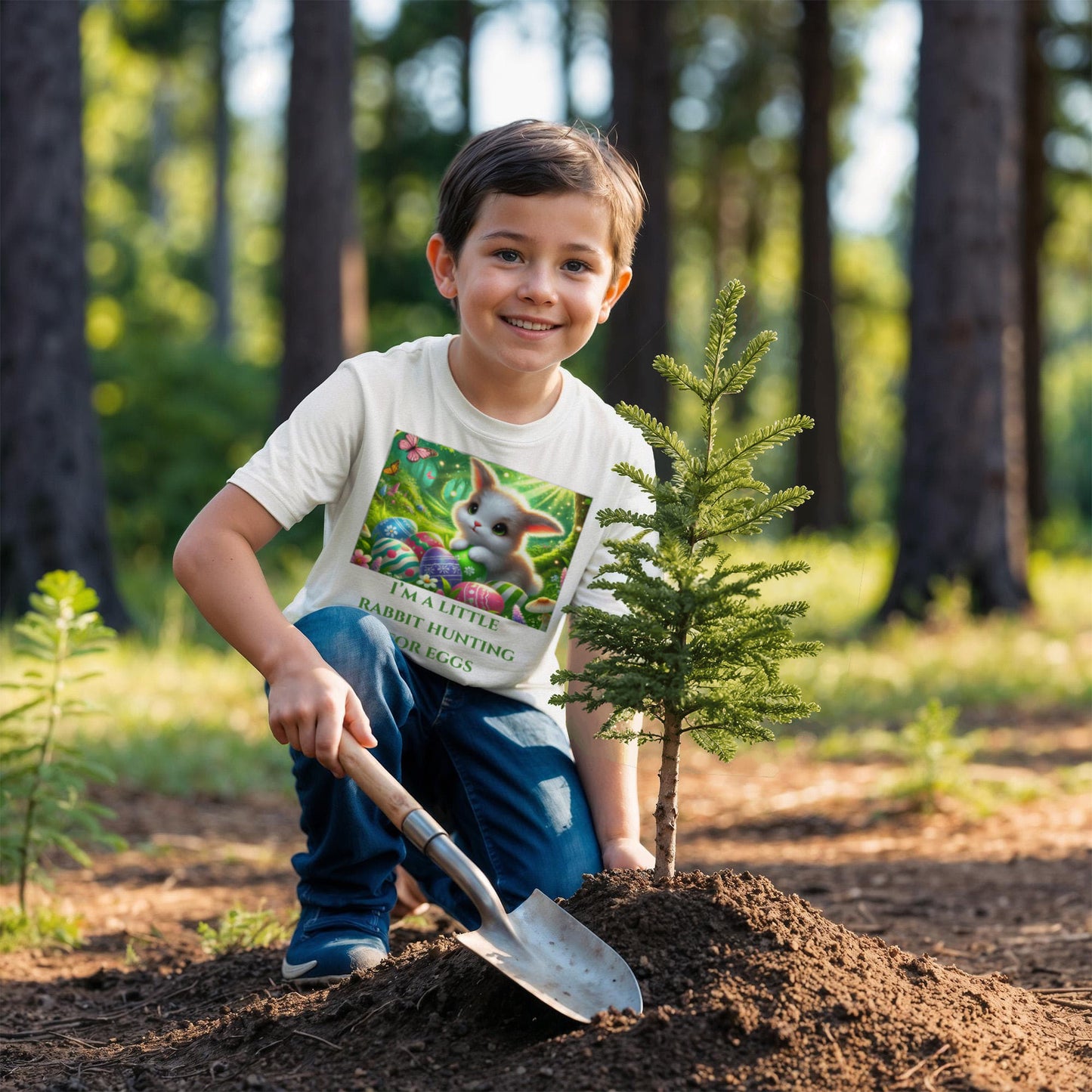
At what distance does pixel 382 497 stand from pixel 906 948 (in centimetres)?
162

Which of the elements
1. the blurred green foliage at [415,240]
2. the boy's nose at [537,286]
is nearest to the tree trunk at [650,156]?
the blurred green foliage at [415,240]

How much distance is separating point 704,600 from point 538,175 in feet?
3.04

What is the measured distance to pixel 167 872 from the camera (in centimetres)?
407

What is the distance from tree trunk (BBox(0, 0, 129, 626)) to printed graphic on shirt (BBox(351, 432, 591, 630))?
584 centimetres

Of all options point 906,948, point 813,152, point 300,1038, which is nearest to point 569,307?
point 300,1038

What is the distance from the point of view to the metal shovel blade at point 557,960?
2.06 m

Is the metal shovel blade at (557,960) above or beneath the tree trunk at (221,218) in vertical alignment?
beneath

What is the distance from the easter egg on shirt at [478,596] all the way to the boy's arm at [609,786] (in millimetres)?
191

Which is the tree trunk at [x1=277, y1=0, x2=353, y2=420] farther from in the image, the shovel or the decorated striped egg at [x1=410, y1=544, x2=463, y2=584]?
the shovel

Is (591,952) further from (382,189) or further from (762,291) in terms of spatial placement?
(382,189)

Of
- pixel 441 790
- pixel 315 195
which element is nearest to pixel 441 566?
pixel 441 790

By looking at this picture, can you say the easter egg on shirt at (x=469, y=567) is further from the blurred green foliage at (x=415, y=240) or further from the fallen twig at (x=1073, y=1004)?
the blurred green foliage at (x=415, y=240)

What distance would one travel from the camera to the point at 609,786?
9.46 feet

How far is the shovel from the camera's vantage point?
2.07 meters
